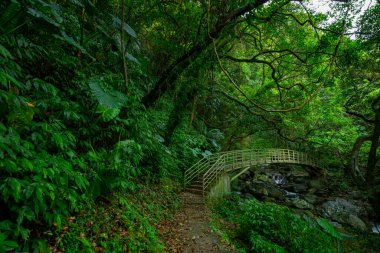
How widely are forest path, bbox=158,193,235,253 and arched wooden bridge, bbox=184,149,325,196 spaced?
2795mm

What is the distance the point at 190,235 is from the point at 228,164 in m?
7.46

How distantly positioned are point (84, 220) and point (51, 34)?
9.18 feet

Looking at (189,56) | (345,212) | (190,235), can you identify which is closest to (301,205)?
(345,212)

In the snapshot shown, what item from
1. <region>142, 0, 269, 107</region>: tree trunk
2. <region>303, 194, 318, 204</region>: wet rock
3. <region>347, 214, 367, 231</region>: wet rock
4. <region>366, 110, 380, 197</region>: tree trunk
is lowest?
<region>347, 214, 367, 231</region>: wet rock

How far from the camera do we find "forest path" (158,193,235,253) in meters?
4.92

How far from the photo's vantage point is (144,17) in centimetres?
630

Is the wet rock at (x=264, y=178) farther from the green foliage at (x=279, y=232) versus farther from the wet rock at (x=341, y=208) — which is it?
the green foliage at (x=279, y=232)

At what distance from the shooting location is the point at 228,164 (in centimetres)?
1280

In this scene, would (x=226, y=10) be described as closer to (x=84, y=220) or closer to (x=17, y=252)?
(x=84, y=220)

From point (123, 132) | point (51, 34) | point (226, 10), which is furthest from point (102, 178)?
point (226, 10)

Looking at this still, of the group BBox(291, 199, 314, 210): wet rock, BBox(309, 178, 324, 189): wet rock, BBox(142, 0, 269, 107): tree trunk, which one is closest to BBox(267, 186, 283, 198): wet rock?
BBox(291, 199, 314, 210): wet rock

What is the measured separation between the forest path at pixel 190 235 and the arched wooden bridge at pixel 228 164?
2.80 m

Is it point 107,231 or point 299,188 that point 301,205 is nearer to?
point 299,188

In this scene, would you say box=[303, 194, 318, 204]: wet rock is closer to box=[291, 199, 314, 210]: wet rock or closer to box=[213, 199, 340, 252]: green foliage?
box=[291, 199, 314, 210]: wet rock
